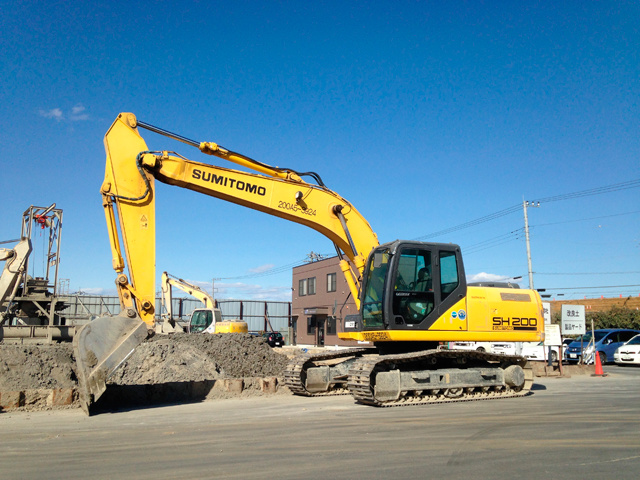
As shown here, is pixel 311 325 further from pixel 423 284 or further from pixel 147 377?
pixel 423 284

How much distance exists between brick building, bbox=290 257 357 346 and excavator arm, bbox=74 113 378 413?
2903cm

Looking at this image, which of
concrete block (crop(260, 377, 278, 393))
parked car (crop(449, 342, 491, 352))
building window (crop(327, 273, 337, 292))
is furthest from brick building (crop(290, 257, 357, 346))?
concrete block (crop(260, 377, 278, 393))

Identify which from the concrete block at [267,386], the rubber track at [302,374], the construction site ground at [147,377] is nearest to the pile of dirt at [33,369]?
the construction site ground at [147,377]

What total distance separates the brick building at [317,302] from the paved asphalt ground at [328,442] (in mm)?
31007

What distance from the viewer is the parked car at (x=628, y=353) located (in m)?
22.7

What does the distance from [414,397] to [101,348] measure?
5.95m

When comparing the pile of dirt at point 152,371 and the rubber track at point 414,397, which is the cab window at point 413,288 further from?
the pile of dirt at point 152,371

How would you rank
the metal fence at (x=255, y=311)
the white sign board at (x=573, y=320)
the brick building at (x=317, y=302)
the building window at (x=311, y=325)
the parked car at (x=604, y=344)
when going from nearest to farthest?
the white sign board at (x=573, y=320), the parked car at (x=604, y=344), the brick building at (x=317, y=302), the metal fence at (x=255, y=311), the building window at (x=311, y=325)

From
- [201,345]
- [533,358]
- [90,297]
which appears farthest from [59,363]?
[90,297]

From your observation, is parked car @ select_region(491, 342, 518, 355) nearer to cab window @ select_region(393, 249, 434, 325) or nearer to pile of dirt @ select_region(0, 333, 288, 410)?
pile of dirt @ select_region(0, 333, 288, 410)

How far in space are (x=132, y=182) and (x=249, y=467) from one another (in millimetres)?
5808

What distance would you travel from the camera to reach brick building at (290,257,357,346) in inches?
1676

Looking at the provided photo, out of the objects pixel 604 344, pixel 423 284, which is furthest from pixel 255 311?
pixel 423 284

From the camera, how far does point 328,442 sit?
270 inches
